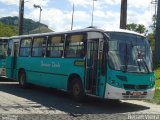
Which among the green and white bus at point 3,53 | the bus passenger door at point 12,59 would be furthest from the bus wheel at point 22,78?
the green and white bus at point 3,53

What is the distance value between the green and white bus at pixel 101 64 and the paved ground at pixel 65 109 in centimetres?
53

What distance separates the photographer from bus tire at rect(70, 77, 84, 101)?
53.6 ft

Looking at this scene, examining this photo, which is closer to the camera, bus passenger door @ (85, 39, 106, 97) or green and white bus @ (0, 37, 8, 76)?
bus passenger door @ (85, 39, 106, 97)

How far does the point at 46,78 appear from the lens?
772 inches

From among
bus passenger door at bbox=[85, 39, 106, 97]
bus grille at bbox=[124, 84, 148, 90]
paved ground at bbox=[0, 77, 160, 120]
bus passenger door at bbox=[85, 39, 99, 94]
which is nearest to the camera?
paved ground at bbox=[0, 77, 160, 120]

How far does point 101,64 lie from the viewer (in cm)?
1529

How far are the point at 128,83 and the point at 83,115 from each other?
2.66 metres

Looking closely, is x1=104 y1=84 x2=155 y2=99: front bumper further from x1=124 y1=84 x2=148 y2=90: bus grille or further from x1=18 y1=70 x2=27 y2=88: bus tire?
x1=18 y1=70 x2=27 y2=88: bus tire

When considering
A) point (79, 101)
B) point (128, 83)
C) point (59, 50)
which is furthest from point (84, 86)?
point (59, 50)

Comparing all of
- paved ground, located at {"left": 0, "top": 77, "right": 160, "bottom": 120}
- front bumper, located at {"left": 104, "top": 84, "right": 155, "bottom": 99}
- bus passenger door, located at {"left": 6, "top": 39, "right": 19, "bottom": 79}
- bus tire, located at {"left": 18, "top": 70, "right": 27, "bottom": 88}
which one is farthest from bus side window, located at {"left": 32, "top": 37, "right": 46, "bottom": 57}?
front bumper, located at {"left": 104, "top": 84, "right": 155, "bottom": 99}

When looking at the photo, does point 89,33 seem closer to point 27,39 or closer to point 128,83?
point 128,83

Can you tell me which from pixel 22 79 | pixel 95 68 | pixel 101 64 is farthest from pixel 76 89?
pixel 22 79

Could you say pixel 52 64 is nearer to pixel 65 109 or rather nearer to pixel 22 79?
pixel 22 79

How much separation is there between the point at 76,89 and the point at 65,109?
253cm
